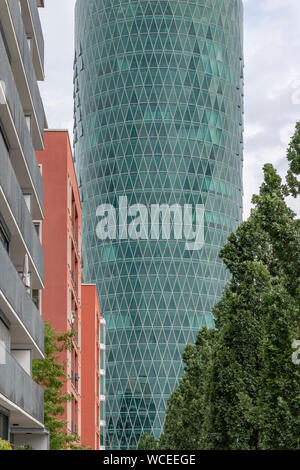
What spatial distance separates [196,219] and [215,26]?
32414 mm

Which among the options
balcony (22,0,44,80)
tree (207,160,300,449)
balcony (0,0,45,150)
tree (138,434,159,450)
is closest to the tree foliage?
tree (207,160,300,449)

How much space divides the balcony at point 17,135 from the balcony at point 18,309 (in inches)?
169

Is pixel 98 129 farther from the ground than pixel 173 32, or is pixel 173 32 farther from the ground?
pixel 173 32

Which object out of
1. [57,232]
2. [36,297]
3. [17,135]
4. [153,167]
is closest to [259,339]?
[17,135]

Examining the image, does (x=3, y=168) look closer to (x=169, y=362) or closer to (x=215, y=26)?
(x=169, y=362)

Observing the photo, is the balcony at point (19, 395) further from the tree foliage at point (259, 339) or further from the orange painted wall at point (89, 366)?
the orange painted wall at point (89, 366)

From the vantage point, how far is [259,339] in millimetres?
39500

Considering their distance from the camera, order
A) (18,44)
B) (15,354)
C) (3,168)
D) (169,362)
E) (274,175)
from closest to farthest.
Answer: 1. (3,168)
2. (274,175)
3. (18,44)
4. (15,354)
5. (169,362)

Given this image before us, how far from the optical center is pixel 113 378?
149625 millimetres

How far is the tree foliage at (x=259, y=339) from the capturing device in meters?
27.0

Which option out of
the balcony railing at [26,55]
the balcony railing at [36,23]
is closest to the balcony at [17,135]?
the balcony railing at [26,55]

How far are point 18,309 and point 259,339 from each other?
11.5 metres

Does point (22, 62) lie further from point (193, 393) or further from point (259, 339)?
point (193, 393)
